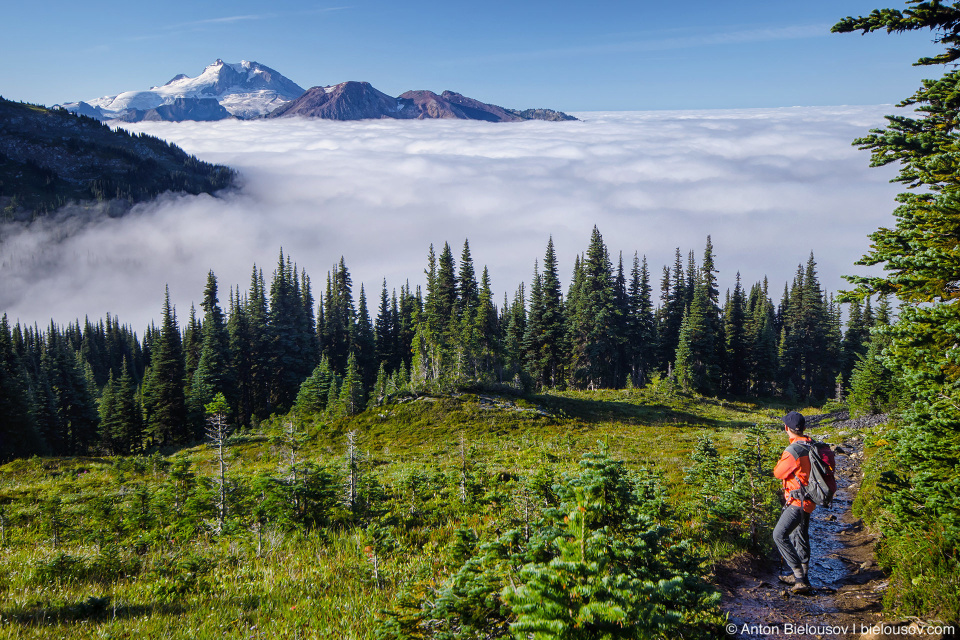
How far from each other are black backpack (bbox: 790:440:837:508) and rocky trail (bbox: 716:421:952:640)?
129cm

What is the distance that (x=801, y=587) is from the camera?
6.71 m

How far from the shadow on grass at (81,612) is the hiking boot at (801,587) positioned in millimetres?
8130

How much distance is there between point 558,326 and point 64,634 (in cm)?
5980

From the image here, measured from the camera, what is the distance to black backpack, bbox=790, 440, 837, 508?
639 cm

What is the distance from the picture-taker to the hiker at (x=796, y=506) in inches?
261

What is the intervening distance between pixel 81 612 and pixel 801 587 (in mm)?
9270

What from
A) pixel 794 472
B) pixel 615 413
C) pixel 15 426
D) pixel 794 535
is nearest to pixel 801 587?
pixel 794 535

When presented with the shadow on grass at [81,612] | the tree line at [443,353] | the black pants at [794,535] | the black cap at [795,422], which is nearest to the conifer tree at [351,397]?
the tree line at [443,353]

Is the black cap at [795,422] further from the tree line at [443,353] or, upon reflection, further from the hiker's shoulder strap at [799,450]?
the tree line at [443,353]

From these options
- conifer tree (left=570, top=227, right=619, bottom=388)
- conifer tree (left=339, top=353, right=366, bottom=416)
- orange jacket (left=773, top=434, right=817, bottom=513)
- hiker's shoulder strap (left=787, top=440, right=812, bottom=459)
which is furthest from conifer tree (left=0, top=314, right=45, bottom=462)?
hiker's shoulder strap (left=787, top=440, right=812, bottom=459)

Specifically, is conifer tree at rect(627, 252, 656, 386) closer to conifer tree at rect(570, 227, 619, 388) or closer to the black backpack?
conifer tree at rect(570, 227, 619, 388)

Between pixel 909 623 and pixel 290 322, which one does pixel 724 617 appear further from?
pixel 290 322

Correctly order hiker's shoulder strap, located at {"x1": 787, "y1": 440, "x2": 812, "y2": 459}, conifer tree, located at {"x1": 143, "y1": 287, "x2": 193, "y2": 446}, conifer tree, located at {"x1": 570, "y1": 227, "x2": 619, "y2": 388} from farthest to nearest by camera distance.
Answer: conifer tree, located at {"x1": 570, "y1": 227, "x2": 619, "y2": 388} → conifer tree, located at {"x1": 143, "y1": 287, "x2": 193, "y2": 446} → hiker's shoulder strap, located at {"x1": 787, "y1": 440, "x2": 812, "y2": 459}

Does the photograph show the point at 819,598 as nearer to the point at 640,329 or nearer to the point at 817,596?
the point at 817,596
